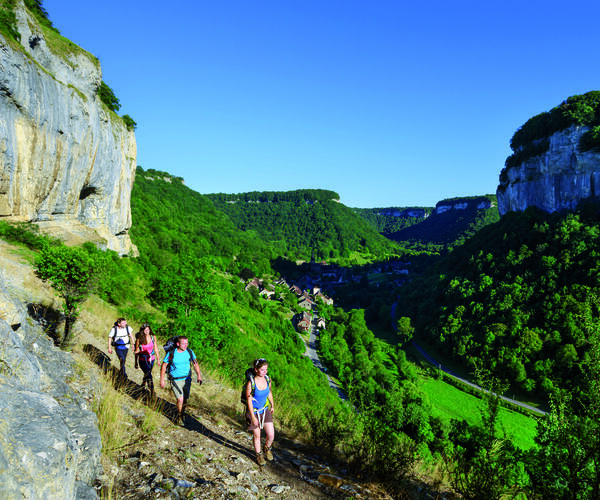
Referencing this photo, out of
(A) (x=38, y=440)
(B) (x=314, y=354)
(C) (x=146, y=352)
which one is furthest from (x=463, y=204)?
(A) (x=38, y=440)

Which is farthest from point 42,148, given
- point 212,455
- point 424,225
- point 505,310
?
point 424,225

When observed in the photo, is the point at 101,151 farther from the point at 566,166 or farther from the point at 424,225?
the point at 424,225

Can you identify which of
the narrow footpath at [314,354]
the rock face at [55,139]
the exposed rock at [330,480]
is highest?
the rock face at [55,139]

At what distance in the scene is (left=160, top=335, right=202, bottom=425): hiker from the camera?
16.7 ft

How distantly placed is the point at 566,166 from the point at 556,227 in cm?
1081

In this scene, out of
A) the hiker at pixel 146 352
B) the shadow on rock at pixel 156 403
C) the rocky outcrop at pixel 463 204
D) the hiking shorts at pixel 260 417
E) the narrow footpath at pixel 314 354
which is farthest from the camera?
the rocky outcrop at pixel 463 204

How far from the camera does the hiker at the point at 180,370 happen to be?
5.09m

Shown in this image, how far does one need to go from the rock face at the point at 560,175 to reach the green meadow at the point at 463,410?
3544cm

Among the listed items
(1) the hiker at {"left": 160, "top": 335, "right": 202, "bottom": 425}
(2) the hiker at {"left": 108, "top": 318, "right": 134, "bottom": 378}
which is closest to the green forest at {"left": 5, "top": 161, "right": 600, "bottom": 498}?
(2) the hiker at {"left": 108, "top": 318, "right": 134, "bottom": 378}

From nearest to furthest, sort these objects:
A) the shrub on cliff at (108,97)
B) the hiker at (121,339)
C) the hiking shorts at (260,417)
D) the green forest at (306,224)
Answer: the hiking shorts at (260,417) < the hiker at (121,339) < the shrub on cliff at (108,97) < the green forest at (306,224)

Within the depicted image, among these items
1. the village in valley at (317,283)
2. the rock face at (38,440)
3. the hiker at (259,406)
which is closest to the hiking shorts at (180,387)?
the hiker at (259,406)

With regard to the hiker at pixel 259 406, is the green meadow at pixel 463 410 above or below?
below

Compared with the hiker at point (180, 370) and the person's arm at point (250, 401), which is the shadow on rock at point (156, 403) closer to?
the hiker at point (180, 370)

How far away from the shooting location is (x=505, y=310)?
40656 mm
